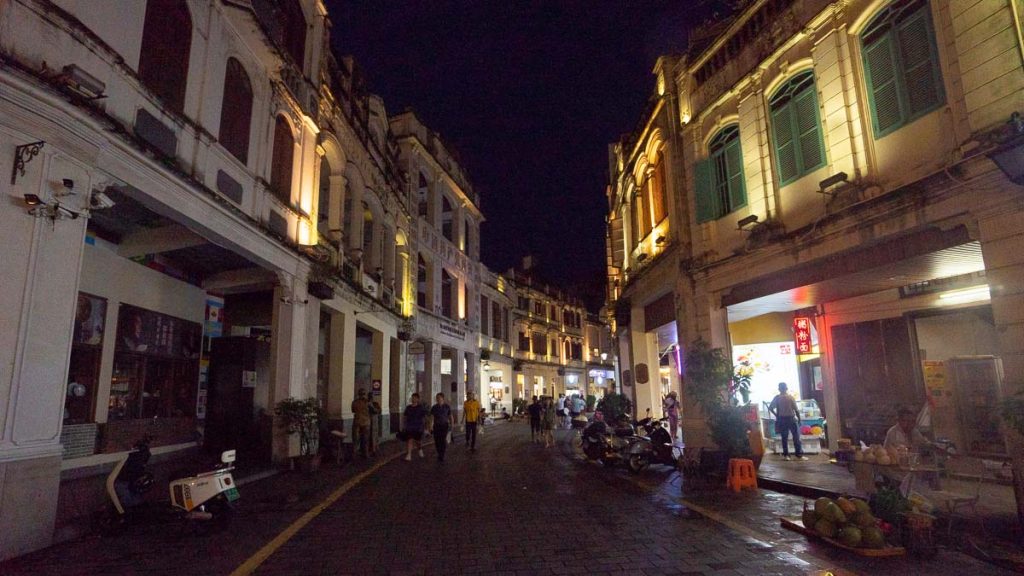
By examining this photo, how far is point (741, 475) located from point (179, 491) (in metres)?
8.13

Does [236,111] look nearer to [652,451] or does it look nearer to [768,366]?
[652,451]

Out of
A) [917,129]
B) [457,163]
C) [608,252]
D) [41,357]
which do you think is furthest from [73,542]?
[457,163]

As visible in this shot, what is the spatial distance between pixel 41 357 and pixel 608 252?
20.3 m

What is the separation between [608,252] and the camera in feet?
79.0

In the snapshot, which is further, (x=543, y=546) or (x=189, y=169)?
(x=189, y=169)

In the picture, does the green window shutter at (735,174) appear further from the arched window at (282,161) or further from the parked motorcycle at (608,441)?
the arched window at (282,161)

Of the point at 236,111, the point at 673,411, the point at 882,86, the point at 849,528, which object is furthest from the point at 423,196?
the point at 849,528

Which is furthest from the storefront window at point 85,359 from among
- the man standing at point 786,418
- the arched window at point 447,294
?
the arched window at point 447,294

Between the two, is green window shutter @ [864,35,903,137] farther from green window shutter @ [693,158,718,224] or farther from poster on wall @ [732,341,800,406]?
poster on wall @ [732,341,800,406]

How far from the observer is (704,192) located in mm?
13398

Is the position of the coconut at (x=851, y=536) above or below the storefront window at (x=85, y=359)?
below

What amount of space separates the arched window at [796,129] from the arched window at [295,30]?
35.4 ft

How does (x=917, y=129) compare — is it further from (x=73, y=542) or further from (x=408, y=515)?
(x=73, y=542)

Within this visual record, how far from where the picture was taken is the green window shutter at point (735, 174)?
1245 cm
